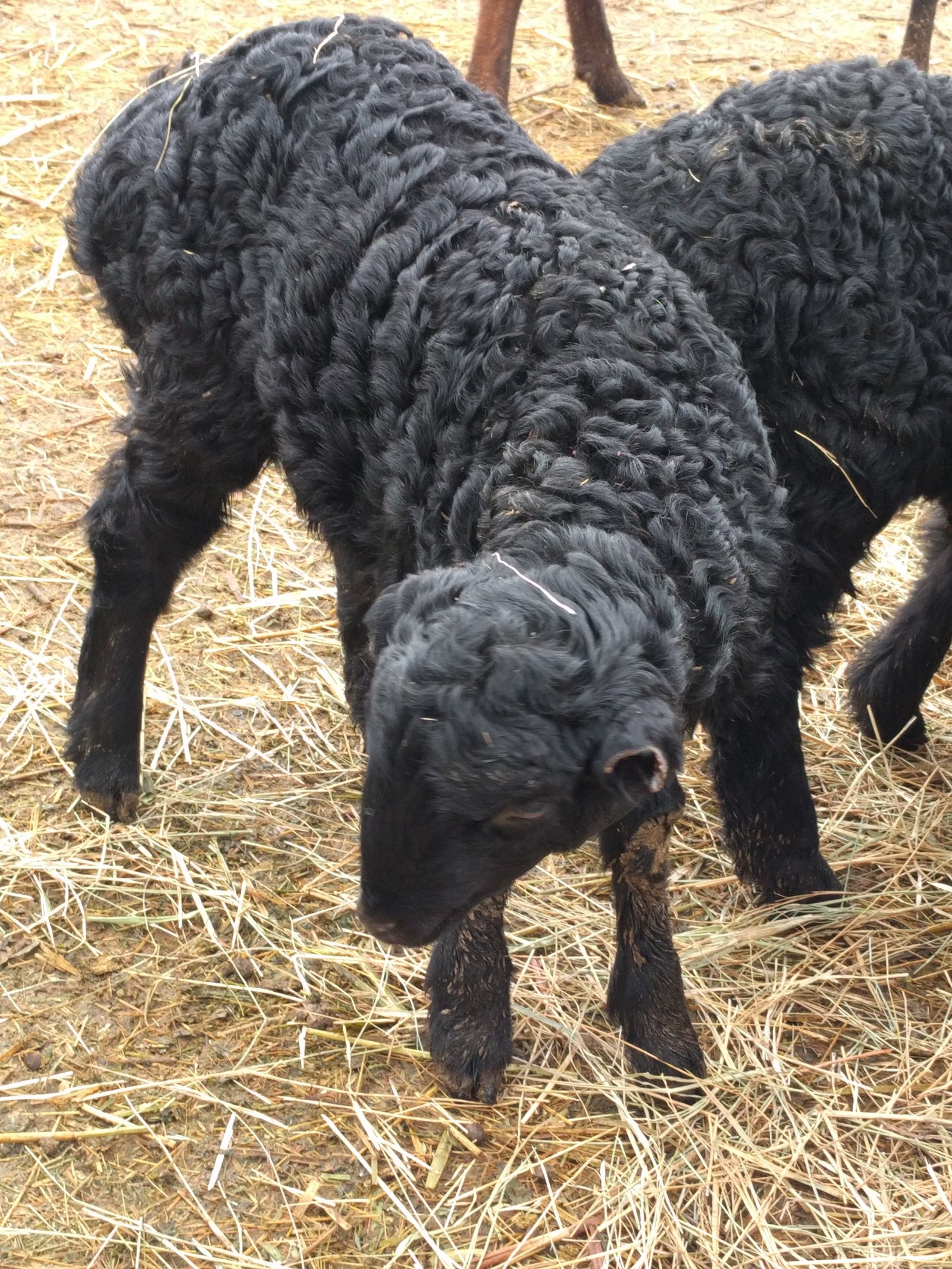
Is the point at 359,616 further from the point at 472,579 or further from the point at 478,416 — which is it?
the point at 472,579

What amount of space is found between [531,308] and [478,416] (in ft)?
0.98

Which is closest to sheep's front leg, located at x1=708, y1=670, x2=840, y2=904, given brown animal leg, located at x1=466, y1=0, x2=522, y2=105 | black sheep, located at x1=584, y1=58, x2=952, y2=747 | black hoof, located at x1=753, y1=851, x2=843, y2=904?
black hoof, located at x1=753, y1=851, x2=843, y2=904

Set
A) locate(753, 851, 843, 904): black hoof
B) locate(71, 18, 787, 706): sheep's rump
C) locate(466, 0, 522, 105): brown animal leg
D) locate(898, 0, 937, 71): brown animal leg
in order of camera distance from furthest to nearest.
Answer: locate(898, 0, 937, 71): brown animal leg
locate(466, 0, 522, 105): brown animal leg
locate(753, 851, 843, 904): black hoof
locate(71, 18, 787, 706): sheep's rump

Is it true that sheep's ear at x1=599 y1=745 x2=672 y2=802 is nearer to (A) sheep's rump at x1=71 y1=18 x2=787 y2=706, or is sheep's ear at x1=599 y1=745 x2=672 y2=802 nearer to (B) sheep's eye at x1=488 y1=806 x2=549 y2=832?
(B) sheep's eye at x1=488 y1=806 x2=549 y2=832

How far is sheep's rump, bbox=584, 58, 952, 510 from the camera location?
12.5 ft

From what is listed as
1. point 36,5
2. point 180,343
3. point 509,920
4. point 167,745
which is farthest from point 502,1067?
point 36,5

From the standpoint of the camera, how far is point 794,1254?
3.32 metres

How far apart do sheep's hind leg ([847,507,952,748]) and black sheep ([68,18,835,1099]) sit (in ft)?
3.14

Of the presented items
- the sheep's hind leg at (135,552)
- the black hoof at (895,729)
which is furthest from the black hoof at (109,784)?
the black hoof at (895,729)

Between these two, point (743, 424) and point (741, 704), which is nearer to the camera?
point (743, 424)

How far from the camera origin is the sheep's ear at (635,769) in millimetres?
2600

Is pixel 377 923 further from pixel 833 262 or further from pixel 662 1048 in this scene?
pixel 833 262

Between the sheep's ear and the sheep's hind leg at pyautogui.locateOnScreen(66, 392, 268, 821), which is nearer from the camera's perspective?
the sheep's ear

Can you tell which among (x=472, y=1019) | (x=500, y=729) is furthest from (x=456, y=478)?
(x=472, y=1019)
